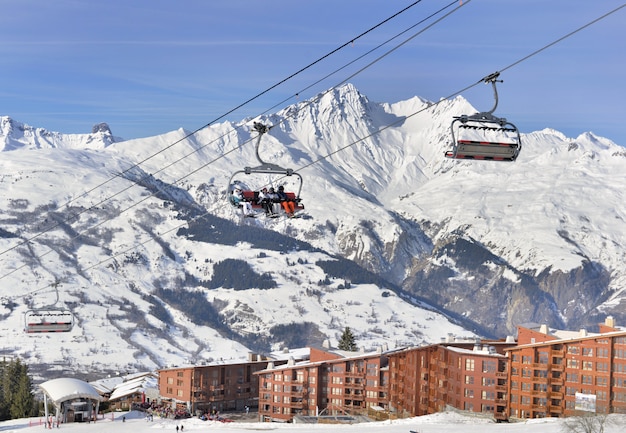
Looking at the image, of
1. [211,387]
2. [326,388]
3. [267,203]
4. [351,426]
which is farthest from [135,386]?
[267,203]

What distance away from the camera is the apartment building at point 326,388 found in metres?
156

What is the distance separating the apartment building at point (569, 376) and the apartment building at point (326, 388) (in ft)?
87.2

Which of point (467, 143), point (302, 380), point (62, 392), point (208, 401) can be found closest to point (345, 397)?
point (302, 380)

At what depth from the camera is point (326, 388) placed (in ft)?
522

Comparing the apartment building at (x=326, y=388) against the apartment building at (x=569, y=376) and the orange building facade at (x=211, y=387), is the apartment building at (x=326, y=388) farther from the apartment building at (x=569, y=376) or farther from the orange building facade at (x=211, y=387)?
the apartment building at (x=569, y=376)

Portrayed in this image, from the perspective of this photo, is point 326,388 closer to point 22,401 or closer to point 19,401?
point 22,401

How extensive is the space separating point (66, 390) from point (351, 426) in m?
46.4

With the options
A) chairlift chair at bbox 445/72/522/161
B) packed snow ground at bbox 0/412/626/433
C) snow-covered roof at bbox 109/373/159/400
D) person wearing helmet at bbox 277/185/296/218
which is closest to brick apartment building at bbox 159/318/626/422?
snow-covered roof at bbox 109/373/159/400

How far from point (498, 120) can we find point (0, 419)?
143081 millimetres

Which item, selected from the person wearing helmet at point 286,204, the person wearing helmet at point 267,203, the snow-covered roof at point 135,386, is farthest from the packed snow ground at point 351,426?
the person wearing helmet at point 267,203

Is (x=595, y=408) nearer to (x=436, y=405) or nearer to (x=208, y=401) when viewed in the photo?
(x=436, y=405)

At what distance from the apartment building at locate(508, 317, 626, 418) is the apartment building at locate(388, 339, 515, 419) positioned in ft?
11.8

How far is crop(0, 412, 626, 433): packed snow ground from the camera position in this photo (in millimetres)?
110938

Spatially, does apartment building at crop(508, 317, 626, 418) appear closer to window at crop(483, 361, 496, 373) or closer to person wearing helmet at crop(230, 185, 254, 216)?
window at crop(483, 361, 496, 373)
